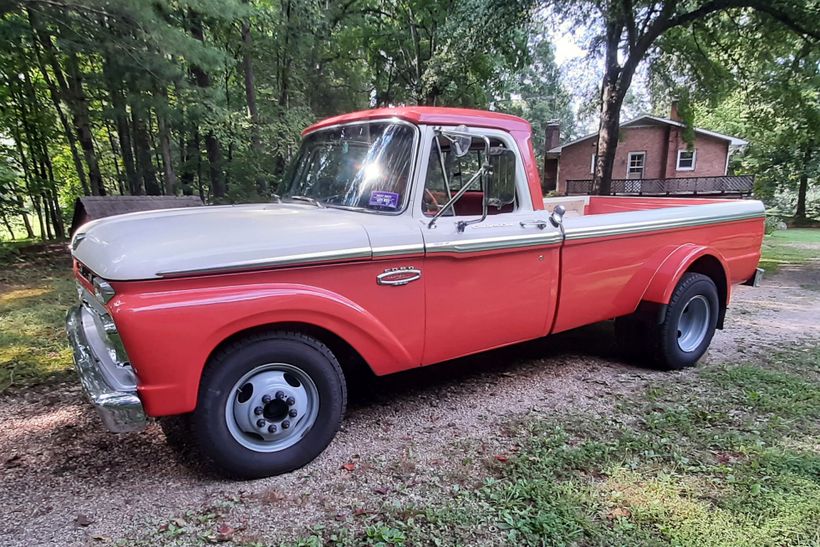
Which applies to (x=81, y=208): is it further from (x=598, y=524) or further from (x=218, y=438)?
(x=598, y=524)

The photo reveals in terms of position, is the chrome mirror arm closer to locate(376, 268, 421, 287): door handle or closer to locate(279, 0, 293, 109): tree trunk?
locate(376, 268, 421, 287): door handle

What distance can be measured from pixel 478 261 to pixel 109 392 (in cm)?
219

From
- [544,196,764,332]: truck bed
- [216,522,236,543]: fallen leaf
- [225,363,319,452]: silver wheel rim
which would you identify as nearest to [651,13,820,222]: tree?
[544,196,764,332]: truck bed

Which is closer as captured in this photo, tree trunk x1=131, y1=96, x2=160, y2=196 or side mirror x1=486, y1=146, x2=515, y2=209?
side mirror x1=486, y1=146, x2=515, y2=209

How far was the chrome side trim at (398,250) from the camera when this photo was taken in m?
2.84

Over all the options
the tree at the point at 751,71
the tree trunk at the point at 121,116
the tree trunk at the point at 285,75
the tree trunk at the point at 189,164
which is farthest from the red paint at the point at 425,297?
the tree trunk at the point at 285,75

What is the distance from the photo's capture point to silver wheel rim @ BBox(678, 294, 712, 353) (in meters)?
4.49

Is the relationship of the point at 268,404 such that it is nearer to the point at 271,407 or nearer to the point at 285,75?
the point at 271,407

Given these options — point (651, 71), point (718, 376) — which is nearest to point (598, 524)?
point (718, 376)

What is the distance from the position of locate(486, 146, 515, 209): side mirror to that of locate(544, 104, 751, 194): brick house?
1045 inches

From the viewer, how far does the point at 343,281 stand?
277 centimetres

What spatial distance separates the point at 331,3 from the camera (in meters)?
18.6

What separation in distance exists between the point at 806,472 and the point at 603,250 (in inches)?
73.1

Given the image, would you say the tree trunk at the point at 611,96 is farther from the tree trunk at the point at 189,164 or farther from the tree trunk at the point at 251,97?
the tree trunk at the point at 189,164
